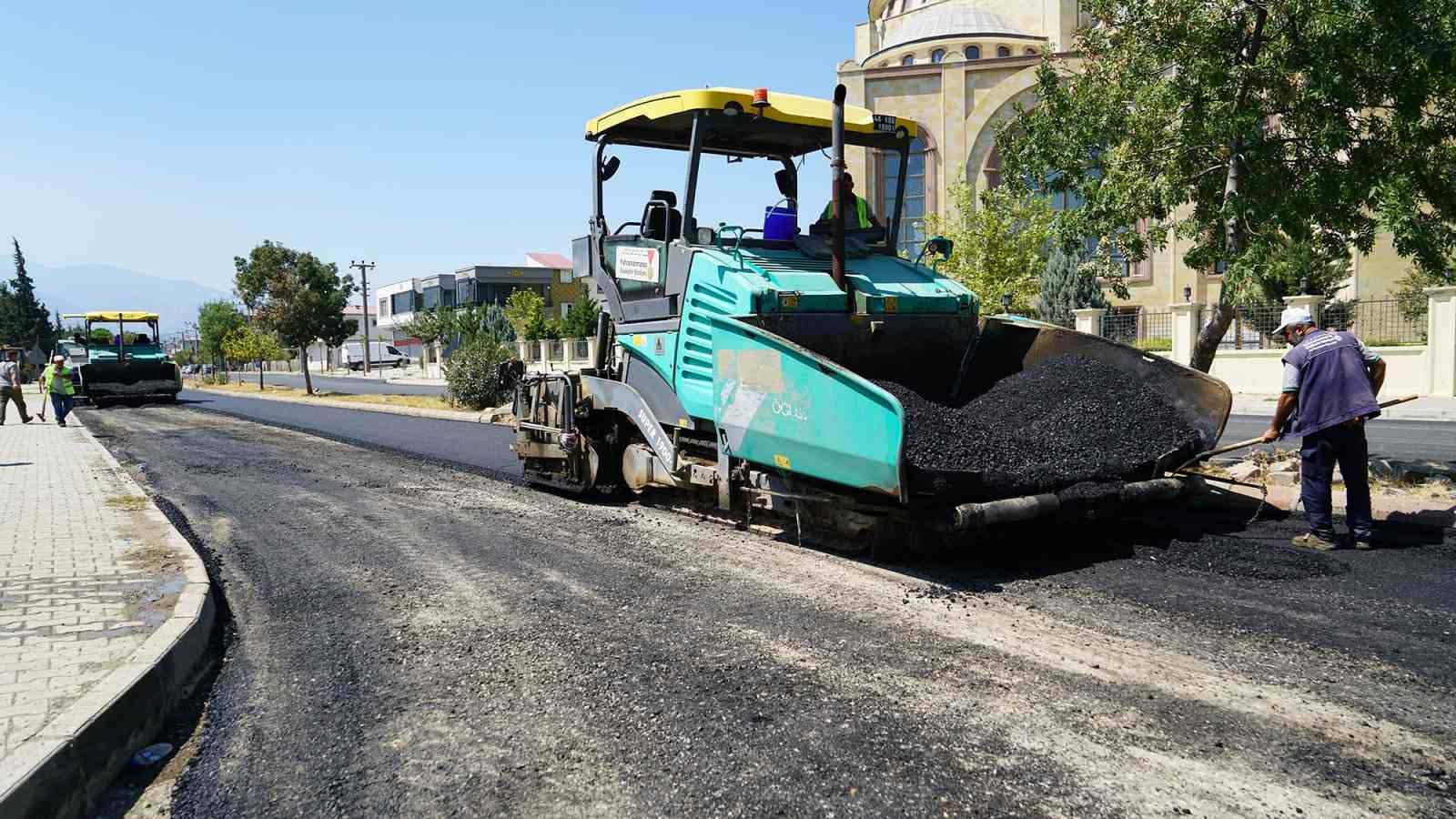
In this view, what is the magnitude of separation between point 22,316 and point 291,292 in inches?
1952

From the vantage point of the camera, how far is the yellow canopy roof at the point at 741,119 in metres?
6.93

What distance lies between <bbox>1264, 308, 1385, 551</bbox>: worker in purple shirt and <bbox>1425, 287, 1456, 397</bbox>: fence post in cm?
1507

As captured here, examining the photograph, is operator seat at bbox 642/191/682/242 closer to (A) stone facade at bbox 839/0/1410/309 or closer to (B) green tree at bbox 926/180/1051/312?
(B) green tree at bbox 926/180/1051/312

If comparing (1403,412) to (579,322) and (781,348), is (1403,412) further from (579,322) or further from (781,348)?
(579,322)

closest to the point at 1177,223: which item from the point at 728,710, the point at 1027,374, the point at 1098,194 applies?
the point at 1098,194

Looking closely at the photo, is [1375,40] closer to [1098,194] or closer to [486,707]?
[1098,194]

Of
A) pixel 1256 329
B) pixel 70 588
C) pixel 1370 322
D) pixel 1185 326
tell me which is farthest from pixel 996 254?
pixel 70 588

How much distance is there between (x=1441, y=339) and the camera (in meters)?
18.0

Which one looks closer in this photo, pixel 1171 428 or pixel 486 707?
pixel 486 707

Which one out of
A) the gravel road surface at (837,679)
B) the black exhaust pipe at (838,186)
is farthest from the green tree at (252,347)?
the black exhaust pipe at (838,186)

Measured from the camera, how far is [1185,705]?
354cm

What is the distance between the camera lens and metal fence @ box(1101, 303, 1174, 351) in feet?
74.9

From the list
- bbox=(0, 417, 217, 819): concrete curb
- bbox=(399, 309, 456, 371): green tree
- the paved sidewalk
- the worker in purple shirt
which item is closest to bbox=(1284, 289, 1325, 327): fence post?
the worker in purple shirt

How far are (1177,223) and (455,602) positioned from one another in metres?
6.38
